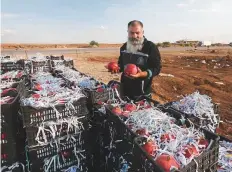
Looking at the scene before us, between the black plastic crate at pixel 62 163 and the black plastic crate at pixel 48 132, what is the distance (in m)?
0.29

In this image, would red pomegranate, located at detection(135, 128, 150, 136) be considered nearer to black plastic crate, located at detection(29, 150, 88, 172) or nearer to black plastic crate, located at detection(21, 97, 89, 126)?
black plastic crate, located at detection(21, 97, 89, 126)

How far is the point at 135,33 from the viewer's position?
175 inches

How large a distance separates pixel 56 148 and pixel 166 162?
1693 millimetres

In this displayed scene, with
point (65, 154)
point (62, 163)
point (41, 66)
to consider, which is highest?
point (41, 66)

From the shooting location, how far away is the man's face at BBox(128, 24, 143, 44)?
4398 mm

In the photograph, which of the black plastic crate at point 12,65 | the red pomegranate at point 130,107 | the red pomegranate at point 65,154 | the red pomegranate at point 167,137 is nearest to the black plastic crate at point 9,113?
the red pomegranate at point 65,154

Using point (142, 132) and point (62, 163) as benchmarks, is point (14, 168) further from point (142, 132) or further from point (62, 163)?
point (142, 132)

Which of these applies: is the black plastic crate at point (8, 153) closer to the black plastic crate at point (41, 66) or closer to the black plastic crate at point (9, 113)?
the black plastic crate at point (9, 113)

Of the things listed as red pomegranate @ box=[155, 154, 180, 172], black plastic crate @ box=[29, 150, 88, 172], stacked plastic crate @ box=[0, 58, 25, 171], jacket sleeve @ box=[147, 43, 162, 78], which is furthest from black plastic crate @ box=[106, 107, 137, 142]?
jacket sleeve @ box=[147, 43, 162, 78]

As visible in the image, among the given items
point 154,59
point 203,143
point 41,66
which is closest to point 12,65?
point 41,66

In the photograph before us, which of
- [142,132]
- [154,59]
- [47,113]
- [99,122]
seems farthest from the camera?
[154,59]

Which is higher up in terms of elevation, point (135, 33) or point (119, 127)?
point (135, 33)

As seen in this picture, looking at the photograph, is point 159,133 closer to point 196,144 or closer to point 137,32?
point 196,144

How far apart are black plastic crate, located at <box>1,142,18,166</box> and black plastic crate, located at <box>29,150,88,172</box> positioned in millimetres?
244
